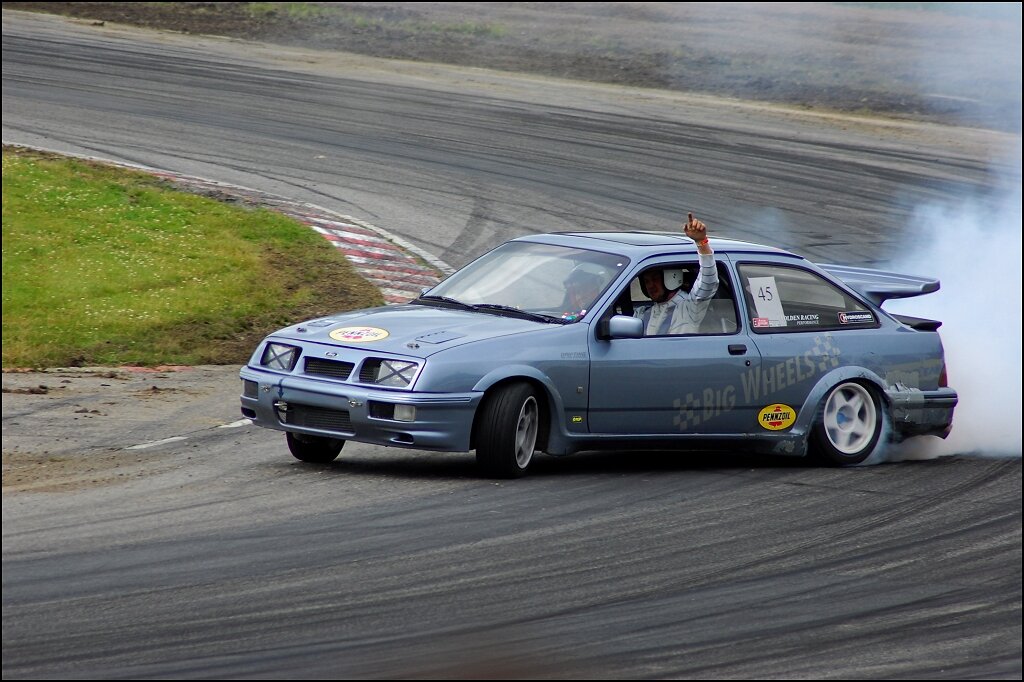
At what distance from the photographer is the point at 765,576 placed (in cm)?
705

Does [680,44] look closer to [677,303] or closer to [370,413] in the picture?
[677,303]

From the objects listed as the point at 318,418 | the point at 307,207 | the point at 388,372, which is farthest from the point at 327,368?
the point at 307,207

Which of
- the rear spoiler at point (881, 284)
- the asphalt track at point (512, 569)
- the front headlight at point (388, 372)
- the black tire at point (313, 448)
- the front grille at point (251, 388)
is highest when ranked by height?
the rear spoiler at point (881, 284)

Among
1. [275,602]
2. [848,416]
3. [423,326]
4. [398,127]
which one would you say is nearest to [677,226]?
[398,127]

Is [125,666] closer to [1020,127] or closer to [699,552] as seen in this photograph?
[699,552]

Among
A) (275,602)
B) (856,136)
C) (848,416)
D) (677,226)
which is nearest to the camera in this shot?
(275,602)

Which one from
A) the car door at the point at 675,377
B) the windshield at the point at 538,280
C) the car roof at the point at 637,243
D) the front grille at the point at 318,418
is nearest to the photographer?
the front grille at the point at 318,418

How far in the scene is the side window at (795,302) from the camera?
9.87 m

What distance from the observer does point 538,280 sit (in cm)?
965

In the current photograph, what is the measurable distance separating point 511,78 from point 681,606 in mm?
24136

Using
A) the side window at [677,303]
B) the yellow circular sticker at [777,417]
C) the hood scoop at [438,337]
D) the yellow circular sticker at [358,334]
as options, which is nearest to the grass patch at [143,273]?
the yellow circular sticker at [358,334]

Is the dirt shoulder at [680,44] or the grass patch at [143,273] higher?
the dirt shoulder at [680,44]

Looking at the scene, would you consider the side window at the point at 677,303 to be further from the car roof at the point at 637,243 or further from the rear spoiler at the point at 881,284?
the rear spoiler at the point at 881,284

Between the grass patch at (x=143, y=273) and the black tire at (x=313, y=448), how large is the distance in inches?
129
